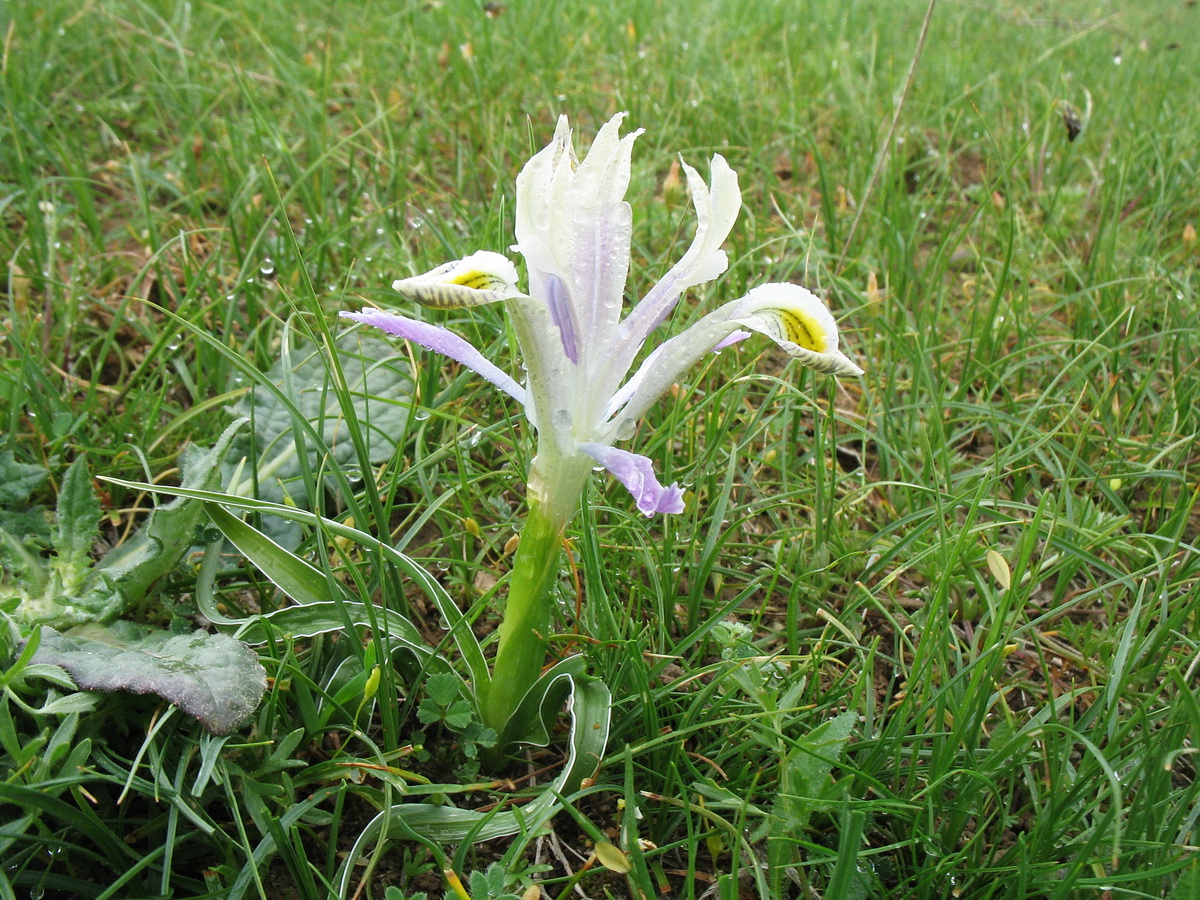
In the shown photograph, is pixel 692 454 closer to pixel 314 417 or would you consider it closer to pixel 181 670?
pixel 314 417

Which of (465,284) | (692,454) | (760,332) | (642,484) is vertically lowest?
(692,454)

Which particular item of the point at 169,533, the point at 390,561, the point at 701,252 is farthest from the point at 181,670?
the point at 701,252

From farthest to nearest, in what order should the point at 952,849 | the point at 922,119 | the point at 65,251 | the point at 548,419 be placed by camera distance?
1. the point at 922,119
2. the point at 65,251
3. the point at 952,849
4. the point at 548,419

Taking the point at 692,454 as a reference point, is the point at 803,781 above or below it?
below

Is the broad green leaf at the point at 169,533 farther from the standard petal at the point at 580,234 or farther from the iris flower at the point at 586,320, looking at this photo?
the standard petal at the point at 580,234

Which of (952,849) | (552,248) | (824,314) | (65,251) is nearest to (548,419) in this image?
(552,248)

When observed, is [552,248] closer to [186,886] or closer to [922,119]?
[186,886]

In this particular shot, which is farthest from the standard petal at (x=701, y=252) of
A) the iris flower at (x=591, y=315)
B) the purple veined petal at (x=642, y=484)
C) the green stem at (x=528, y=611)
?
the green stem at (x=528, y=611)

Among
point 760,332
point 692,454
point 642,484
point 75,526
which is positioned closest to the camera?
point 642,484
